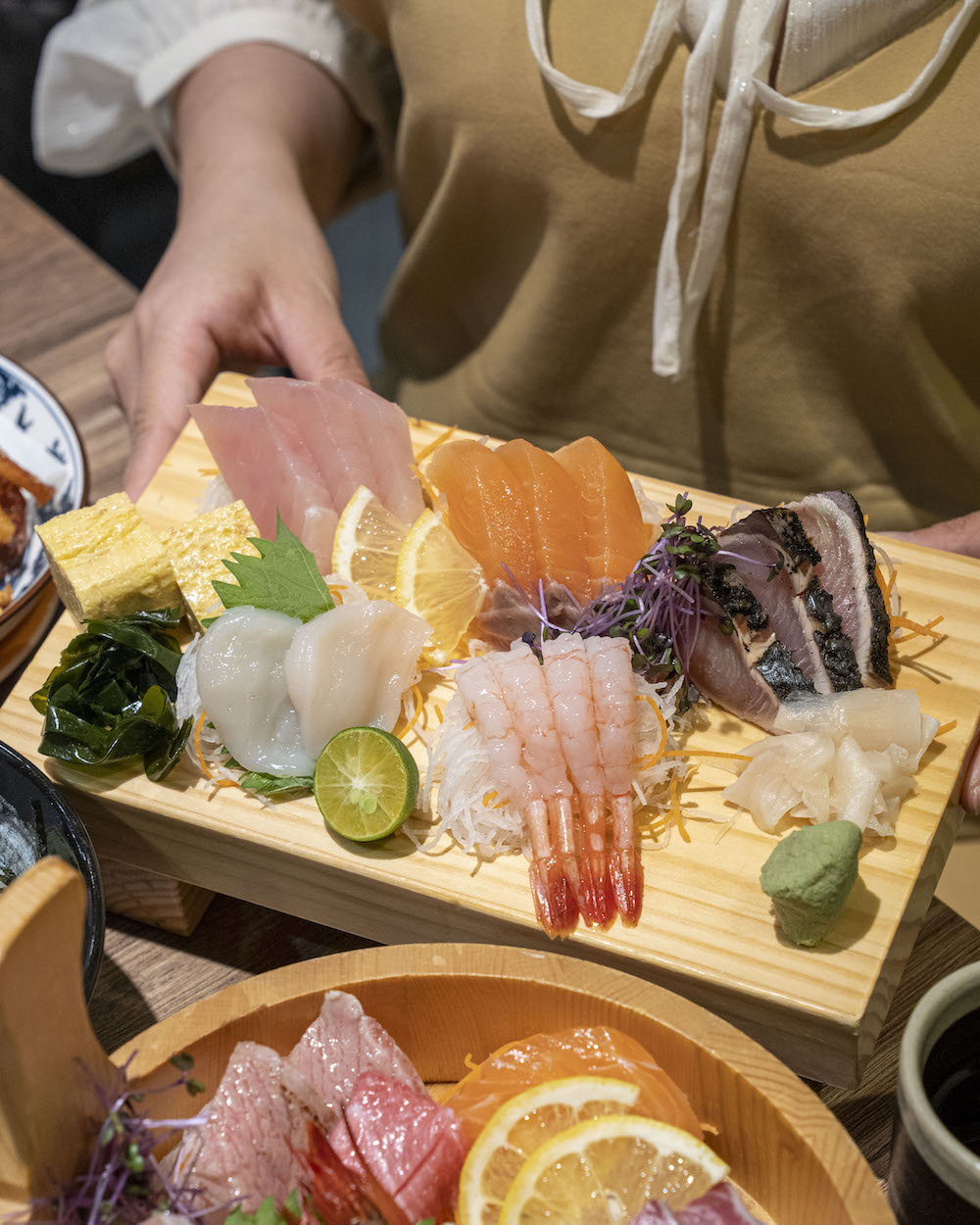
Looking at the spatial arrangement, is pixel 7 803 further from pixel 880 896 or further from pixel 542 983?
pixel 880 896

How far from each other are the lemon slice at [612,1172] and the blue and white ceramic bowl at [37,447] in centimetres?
118

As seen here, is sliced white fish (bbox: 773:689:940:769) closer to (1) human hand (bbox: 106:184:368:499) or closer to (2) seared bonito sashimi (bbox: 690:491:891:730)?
(2) seared bonito sashimi (bbox: 690:491:891:730)

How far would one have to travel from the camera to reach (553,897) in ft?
4.04

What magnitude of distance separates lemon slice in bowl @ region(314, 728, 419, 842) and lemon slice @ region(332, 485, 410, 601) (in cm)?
28

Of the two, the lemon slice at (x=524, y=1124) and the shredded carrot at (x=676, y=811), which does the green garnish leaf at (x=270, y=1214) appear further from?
the shredded carrot at (x=676, y=811)

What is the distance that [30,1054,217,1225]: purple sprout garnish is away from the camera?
2.85 ft

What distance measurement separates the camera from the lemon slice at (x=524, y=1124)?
92 centimetres

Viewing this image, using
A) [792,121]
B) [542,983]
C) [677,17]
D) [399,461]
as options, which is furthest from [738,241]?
[542,983]

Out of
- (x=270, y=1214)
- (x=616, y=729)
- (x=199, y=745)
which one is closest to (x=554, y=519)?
(x=616, y=729)

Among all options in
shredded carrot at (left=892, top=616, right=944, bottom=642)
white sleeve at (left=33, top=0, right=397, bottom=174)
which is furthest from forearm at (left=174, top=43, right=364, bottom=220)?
shredded carrot at (left=892, top=616, right=944, bottom=642)

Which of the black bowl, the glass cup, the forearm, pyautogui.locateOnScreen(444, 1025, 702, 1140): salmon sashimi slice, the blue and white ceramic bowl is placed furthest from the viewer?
the forearm

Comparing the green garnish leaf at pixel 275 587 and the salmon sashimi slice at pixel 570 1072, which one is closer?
the salmon sashimi slice at pixel 570 1072

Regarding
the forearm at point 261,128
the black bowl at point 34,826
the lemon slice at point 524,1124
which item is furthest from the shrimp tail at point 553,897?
the forearm at point 261,128

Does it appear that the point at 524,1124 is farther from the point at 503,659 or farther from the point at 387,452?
the point at 387,452
